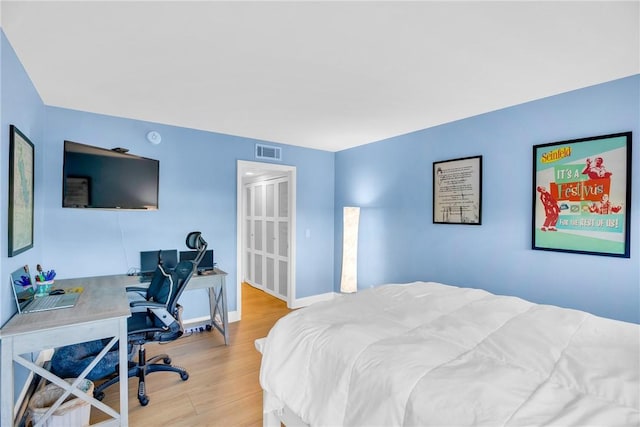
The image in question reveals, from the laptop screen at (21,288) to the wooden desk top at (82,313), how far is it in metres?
0.16

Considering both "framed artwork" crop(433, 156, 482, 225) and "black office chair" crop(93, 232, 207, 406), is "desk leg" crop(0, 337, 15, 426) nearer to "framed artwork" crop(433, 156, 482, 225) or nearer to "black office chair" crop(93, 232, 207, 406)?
"black office chair" crop(93, 232, 207, 406)

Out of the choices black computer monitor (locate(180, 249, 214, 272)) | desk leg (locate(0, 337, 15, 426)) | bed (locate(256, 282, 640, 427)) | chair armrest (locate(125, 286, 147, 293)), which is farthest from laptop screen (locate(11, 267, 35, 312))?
bed (locate(256, 282, 640, 427))

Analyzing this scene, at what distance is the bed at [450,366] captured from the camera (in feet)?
3.26

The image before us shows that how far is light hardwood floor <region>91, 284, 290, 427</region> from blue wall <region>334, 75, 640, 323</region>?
2.03m

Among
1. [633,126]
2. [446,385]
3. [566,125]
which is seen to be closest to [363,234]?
[566,125]

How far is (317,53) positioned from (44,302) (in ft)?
8.12

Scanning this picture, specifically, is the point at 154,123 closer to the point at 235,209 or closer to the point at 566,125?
the point at 235,209

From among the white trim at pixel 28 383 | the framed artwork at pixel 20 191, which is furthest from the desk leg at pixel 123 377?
the framed artwork at pixel 20 191

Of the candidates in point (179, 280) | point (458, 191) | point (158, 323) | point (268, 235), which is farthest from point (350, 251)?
point (158, 323)

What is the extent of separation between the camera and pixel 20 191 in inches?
80.0

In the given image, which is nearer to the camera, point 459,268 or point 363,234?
point 459,268

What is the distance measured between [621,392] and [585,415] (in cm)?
21

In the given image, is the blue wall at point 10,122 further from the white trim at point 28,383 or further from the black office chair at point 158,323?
the black office chair at point 158,323

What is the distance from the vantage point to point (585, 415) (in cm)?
92
